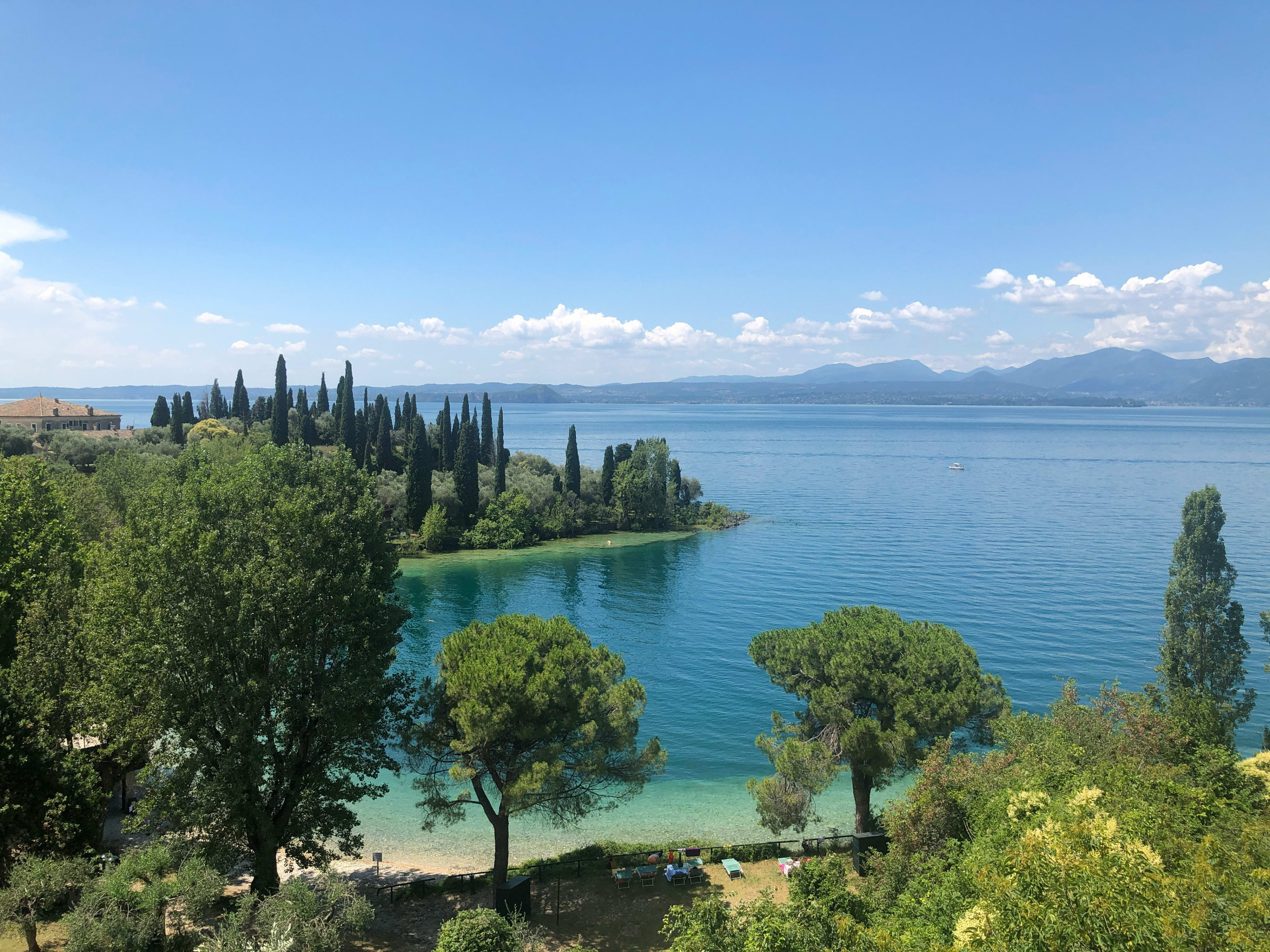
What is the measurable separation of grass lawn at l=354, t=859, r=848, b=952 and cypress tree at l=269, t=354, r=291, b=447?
6870 cm

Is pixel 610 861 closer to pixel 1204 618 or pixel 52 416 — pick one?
pixel 1204 618

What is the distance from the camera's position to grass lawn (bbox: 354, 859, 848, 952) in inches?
715

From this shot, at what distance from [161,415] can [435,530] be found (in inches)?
2198

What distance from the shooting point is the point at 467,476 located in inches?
3041

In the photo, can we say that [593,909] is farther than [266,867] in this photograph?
Yes

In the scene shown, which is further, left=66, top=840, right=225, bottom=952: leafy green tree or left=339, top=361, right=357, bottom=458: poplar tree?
left=339, top=361, right=357, bottom=458: poplar tree

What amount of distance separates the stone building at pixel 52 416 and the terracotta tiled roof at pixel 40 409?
44 millimetres

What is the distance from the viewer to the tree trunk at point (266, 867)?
18422 millimetres

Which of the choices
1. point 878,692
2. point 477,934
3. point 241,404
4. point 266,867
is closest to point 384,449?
point 241,404

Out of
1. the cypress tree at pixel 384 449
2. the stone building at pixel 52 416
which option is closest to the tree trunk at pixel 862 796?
the cypress tree at pixel 384 449

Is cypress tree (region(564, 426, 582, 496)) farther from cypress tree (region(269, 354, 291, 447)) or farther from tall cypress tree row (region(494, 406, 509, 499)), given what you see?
cypress tree (region(269, 354, 291, 447))

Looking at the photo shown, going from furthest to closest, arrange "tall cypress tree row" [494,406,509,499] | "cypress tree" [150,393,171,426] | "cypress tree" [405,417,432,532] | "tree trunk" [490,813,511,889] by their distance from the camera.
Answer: "cypress tree" [150,393,171,426], "tall cypress tree row" [494,406,509,499], "cypress tree" [405,417,432,532], "tree trunk" [490,813,511,889]

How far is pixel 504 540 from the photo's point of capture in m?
75.9

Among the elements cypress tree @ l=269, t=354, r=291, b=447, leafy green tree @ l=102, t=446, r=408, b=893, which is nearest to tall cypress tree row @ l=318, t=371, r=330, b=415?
cypress tree @ l=269, t=354, r=291, b=447
